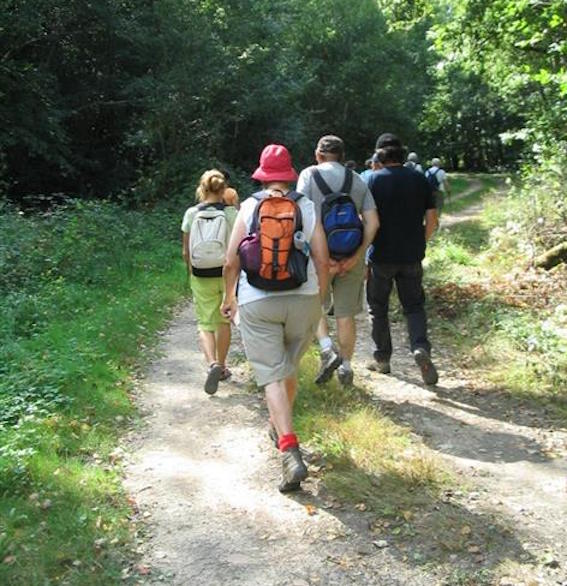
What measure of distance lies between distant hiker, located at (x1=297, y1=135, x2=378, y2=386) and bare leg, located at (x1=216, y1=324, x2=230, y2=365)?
0.91 m

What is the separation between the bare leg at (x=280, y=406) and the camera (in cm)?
413

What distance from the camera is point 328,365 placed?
5.53 m

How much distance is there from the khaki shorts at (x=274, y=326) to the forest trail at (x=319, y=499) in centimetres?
77

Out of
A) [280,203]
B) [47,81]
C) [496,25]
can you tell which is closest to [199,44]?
[47,81]

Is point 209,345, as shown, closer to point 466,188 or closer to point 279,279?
point 279,279

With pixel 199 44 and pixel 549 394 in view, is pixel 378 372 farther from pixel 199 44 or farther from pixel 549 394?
pixel 199 44

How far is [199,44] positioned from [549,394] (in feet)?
49.4

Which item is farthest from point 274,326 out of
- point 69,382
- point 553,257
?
point 553,257

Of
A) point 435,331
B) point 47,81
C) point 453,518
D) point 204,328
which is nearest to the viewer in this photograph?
point 453,518

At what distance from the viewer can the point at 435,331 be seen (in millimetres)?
8008

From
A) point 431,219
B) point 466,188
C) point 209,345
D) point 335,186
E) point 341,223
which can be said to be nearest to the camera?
point 341,223

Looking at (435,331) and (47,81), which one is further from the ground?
(47,81)

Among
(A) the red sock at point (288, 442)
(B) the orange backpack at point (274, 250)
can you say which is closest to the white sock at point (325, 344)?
(A) the red sock at point (288, 442)

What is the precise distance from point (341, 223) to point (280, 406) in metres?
1.74
